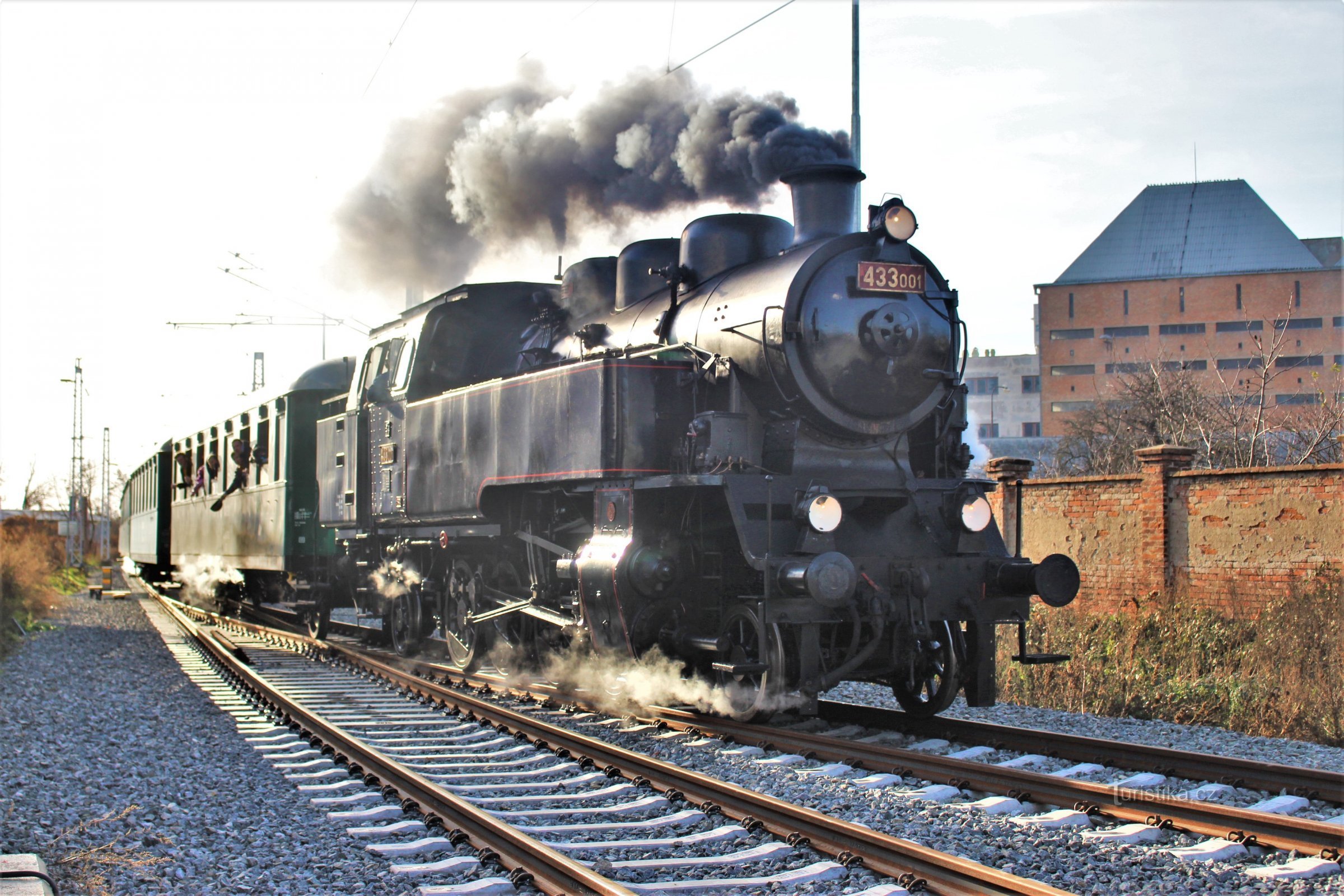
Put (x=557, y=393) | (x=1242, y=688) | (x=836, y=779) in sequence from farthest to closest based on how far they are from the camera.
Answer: (x=1242, y=688) → (x=557, y=393) → (x=836, y=779)

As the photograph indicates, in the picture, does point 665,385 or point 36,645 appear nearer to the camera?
point 665,385

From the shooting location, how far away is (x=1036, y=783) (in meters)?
5.03

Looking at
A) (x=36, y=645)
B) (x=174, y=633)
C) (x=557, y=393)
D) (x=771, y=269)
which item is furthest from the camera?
(x=174, y=633)

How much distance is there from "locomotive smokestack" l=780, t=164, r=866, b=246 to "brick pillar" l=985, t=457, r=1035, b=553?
23.3 feet

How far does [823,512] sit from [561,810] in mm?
2333

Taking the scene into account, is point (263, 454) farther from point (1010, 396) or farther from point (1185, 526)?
point (1010, 396)

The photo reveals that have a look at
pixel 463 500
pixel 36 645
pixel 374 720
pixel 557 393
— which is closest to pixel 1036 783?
pixel 557 393

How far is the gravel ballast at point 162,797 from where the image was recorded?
4168 millimetres

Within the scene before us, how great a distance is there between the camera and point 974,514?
7.14 meters

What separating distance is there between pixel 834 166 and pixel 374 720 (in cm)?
470

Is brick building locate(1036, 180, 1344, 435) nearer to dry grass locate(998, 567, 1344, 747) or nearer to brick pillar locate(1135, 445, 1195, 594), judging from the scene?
brick pillar locate(1135, 445, 1195, 594)

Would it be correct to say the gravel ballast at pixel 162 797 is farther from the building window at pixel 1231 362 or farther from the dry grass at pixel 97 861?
the building window at pixel 1231 362

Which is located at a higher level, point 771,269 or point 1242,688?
point 771,269

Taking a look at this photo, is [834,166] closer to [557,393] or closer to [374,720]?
[557,393]
